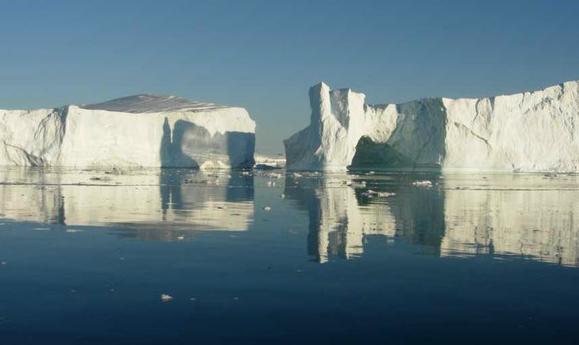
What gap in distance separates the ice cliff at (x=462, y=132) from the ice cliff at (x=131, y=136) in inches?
285

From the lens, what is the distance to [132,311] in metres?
5.35

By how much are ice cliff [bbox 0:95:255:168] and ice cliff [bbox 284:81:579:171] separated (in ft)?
23.8

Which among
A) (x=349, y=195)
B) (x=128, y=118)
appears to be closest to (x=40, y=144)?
(x=128, y=118)

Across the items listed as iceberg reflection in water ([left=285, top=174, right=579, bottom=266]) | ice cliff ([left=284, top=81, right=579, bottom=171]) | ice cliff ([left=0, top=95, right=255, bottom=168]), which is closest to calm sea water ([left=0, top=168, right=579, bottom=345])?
iceberg reflection in water ([left=285, top=174, right=579, bottom=266])

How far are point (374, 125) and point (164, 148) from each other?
56.8ft

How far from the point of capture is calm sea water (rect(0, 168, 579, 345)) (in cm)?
493

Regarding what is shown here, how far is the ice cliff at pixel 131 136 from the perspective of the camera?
49.5m

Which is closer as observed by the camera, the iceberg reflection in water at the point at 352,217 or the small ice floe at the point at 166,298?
the small ice floe at the point at 166,298

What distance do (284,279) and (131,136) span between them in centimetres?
4808

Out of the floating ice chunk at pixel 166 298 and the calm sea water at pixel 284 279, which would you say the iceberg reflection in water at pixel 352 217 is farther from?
the floating ice chunk at pixel 166 298

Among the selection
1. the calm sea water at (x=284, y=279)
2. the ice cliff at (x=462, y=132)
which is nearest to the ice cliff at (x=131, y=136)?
the ice cliff at (x=462, y=132)

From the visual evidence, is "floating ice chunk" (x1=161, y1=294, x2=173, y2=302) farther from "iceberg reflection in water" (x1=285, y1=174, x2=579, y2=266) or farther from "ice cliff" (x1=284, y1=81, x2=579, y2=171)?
"ice cliff" (x1=284, y1=81, x2=579, y2=171)

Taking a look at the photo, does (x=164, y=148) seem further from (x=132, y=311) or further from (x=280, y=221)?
(x=132, y=311)

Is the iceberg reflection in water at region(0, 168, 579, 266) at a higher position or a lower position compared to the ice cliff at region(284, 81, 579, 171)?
lower
